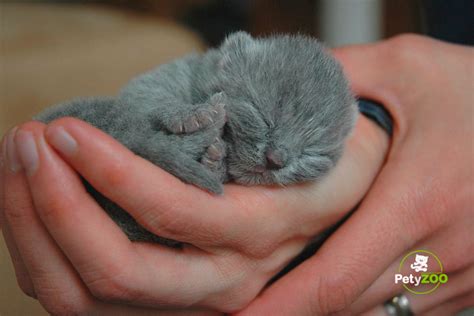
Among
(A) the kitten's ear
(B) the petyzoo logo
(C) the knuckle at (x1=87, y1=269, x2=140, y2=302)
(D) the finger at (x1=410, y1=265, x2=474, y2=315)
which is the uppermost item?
(A) the kitten's ear

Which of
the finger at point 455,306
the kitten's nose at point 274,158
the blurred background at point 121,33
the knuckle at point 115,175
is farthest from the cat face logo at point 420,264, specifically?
the blurred background at point 121,33

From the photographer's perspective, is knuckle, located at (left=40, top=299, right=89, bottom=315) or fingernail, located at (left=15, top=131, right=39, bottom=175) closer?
fingernail, located at (left=15, top=131, right=39, bottom=175)

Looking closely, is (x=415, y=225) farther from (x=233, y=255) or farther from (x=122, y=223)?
(x=122, y=223)

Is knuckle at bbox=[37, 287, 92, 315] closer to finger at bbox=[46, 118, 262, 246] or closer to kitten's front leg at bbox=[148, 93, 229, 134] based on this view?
finger at bbox=[46, 118, 262, 246]

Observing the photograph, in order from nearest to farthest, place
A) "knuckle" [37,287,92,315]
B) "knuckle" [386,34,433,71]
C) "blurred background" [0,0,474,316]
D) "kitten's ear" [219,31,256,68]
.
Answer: "knuckle" [37,287,92,315]
"kitten's ear" [219,31,256,68]
"knuckle" [386,34,433,71]
"blurred background" [0,0,474,316]

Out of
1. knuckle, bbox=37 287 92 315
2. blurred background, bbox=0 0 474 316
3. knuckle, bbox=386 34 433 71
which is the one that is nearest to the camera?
knuckle, bbox=37 287 92 315

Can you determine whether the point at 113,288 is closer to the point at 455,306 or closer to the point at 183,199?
the point at 183,199

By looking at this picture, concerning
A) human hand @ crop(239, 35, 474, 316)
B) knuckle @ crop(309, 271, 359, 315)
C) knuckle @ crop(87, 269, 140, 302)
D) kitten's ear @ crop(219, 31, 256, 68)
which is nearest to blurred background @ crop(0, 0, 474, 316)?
human hand @ crop(239, 35, 474, 316)
